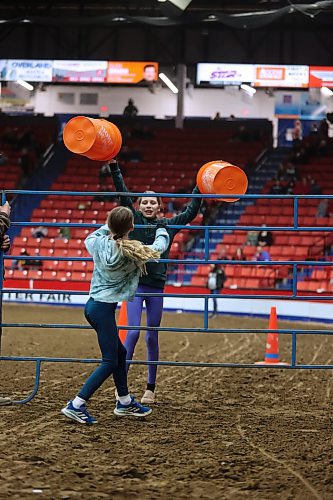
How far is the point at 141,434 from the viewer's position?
5871mm

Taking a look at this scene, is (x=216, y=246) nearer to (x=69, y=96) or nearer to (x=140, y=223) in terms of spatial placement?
(x=69, y=96)

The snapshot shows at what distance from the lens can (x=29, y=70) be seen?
2484 cm

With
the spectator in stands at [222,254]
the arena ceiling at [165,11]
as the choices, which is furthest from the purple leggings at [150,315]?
the spectator in stands at [222,254]

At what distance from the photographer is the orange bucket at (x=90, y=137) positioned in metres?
6.67

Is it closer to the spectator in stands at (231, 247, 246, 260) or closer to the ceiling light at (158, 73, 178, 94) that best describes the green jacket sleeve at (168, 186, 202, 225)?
the spectator in stands at (231, 247, 246, 260)

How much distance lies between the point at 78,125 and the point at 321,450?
3156 mm

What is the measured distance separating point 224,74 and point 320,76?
2.72 metres

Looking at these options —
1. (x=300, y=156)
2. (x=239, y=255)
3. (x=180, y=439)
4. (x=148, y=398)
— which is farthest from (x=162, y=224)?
(x=300, y=156)

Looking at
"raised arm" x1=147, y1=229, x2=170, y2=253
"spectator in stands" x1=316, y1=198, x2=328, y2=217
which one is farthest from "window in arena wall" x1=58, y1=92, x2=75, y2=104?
"raised arm" x1=147, y1=229, x2=170, y2=253

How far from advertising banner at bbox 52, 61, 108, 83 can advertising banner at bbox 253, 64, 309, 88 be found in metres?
4.54

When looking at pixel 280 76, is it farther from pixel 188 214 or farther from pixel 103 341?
pixel 103 341

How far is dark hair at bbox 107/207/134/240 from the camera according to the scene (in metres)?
6.02

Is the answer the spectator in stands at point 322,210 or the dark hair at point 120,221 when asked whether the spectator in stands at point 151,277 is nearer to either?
the dark hair at point 120,221

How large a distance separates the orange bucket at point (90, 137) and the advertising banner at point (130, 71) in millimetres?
18207
